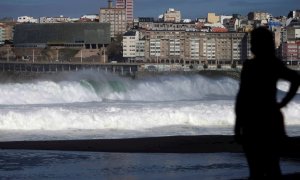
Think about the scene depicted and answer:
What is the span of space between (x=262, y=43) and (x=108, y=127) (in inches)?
730

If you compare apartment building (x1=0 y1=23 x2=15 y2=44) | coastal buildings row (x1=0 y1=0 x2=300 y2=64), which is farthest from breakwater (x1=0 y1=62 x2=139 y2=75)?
apartment building (x1=0 y1=23 x2=15 y2=44)

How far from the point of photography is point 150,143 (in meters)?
17.1

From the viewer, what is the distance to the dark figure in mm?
5367

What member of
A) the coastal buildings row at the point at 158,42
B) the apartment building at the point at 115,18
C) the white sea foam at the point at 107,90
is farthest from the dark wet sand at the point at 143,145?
the apartment building at the point at 115,18

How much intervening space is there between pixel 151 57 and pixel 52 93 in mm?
102425

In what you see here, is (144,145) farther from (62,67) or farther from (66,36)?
(66,36)

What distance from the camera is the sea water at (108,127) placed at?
1109 cm

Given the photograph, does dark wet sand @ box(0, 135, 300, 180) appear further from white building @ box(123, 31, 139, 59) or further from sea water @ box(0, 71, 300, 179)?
white building @ box(123, 31, 139, 59)

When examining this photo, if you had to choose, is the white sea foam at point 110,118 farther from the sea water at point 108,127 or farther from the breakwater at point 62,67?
the breakwater at point 62,67

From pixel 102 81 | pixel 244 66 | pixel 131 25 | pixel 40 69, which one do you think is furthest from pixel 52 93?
pixel 131 25

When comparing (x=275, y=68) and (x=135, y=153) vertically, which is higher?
(x=275, y=68)

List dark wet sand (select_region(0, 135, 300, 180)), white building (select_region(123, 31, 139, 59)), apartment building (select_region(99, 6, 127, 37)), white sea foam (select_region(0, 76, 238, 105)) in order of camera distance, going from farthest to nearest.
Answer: apartment building (select_region(99, 6, 127, 37))
white building (select_region(123, 31, 139, 59))
white sea foam (select_region(0, 76, 238, 105))
dark wet sand (select_region(0, 135, 300, 180))

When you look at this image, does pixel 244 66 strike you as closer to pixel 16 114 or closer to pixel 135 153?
pixel 135 153

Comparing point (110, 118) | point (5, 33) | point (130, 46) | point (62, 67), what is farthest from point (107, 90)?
point (5, 33)
